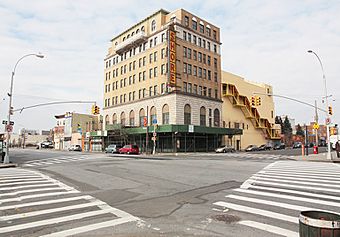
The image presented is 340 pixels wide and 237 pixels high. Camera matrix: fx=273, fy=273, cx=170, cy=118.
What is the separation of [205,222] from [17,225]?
4.08m

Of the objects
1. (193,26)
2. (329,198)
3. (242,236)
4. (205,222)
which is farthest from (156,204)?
(193,26)

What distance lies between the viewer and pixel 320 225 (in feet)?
10.3

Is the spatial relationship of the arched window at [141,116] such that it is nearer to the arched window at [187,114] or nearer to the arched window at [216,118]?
the arched window at [187,114]

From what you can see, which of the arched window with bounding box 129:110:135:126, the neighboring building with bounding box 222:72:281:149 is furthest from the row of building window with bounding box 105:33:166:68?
the neighboring building with bounding box 222:72:281:149

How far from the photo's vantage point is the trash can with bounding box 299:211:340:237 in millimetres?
3082

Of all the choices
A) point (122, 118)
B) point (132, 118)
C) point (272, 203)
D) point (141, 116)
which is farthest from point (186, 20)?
point (272, 203)

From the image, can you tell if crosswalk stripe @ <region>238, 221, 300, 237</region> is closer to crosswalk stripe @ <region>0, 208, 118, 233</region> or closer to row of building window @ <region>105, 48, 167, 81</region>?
crosswalk stripe @ <region>0, 208, 118, 233</region>

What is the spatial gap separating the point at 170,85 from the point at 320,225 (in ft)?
142

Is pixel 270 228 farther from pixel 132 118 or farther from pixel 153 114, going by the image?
pixel 132 118

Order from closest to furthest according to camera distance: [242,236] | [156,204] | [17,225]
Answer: [242,236], [17,225], [156,204]

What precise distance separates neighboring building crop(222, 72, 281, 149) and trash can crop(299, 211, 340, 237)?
5643cm

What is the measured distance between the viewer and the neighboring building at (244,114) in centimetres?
6209

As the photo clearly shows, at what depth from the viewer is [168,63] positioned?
4912 centimetres

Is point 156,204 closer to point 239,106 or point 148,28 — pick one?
point 148,28
